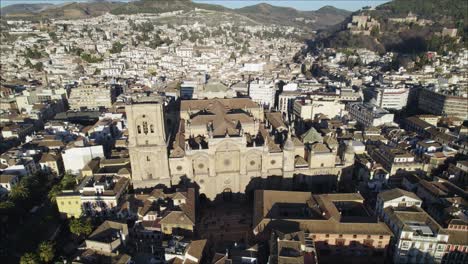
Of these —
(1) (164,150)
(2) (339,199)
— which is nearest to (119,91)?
(1) (164,150)

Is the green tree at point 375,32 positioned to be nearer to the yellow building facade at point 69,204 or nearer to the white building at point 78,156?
the white building at point 78,156

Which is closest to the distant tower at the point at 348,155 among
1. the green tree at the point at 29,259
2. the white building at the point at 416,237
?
the white building at the point at 416,237

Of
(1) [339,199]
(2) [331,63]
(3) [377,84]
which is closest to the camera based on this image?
(1) [339,199]

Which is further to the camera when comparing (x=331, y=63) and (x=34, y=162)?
(x=331, y=63)

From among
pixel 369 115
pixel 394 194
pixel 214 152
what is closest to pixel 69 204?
pixel 214 152

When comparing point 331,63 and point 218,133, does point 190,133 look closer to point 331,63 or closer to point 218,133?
point 218,133

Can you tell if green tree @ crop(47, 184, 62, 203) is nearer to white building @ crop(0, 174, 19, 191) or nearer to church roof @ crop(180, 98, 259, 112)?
white building @ crop(0, 174, 19, 191)

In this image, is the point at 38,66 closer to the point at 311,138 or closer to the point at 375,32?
the point at 311,138
